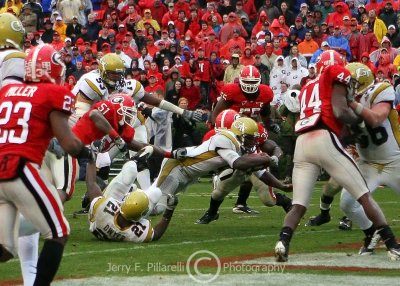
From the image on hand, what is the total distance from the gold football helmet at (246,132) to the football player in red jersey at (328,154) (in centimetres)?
168

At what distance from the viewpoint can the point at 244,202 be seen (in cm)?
1327

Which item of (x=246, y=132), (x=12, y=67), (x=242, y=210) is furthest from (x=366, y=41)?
(x=12, y=67)

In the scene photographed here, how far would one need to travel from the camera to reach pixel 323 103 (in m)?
8.84

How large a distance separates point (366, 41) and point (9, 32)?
1254 cm

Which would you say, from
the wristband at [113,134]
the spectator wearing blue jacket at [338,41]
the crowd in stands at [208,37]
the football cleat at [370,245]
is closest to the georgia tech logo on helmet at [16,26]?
the wristband at [113,134]

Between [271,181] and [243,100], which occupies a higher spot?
[243,100]

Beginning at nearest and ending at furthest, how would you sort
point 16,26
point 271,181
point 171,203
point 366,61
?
1. point 16,26
2. point 171,203
3. point 271,181
4. point 366,61

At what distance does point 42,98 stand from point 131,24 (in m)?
16.5

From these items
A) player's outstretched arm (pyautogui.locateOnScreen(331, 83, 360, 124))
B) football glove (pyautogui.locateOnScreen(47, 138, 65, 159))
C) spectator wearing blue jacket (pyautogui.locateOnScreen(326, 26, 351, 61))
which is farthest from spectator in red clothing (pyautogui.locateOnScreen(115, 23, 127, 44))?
player's outstretched arm (pyautogui.locateOnScreen(331, 83, 360, 124))

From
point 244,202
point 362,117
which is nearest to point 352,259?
point 362,117

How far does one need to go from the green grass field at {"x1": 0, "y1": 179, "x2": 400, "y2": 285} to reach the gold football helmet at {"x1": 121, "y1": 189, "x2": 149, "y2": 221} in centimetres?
29

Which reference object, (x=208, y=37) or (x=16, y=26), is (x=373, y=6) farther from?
(x=16, y=26)

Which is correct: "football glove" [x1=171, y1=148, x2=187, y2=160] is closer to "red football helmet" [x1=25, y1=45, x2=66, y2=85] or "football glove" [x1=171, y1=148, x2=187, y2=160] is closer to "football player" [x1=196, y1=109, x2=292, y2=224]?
"football player" [x1=196, y1=109, x2=292, y2=224]

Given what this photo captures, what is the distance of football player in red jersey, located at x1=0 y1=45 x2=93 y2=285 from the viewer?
6711mm
